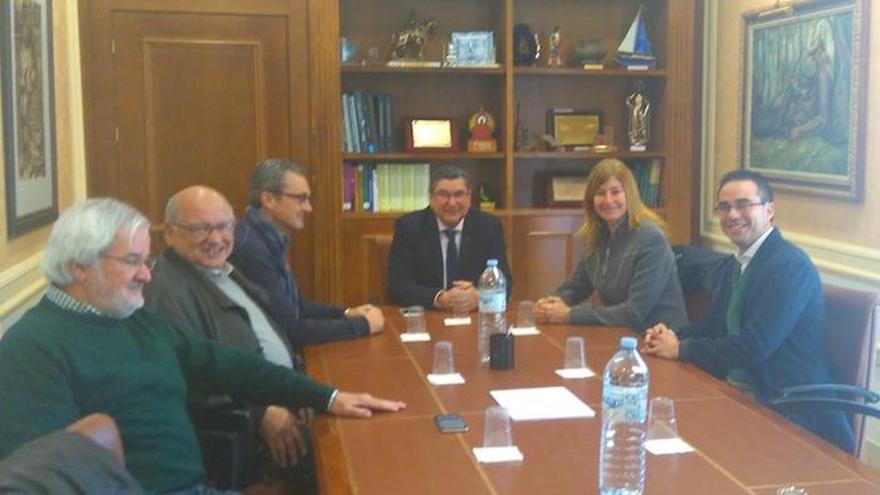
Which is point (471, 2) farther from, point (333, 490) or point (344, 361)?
point (333, 490)

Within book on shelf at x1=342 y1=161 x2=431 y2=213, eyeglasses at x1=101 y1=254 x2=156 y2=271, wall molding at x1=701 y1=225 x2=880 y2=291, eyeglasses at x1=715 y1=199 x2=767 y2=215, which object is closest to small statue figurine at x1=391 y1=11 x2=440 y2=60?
book on shelf at x1=342 y1=161 x2=431 y2=213

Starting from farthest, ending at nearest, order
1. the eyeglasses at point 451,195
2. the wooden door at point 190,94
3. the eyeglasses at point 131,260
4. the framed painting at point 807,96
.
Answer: the wooden door at point 190,94
the eyeglasses at point 451,195
the framed painting at point 807,96
the eyeglasses at point 131,260

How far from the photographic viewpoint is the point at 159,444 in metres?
2.19

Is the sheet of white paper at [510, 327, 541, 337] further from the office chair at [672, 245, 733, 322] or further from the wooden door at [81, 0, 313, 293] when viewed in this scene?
the wooden door at [81, 0, 313, 293]

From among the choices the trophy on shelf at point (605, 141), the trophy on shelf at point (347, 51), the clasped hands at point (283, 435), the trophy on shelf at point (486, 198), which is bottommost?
the clasped hands at point (283, 435)

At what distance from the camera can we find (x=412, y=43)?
4996 mm

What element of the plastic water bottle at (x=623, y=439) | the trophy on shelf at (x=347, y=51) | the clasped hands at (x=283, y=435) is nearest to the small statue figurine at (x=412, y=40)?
the trophy on shelf at (x=347, y=51)

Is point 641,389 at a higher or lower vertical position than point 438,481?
higher

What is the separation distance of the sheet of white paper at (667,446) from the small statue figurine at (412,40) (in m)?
3.35

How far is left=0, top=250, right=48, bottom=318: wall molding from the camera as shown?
308 cm

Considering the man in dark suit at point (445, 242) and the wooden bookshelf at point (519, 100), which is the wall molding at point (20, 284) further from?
the wooden bookshelf at point (519, 100)

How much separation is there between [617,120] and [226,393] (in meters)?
3.40

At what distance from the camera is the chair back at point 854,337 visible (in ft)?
8.99

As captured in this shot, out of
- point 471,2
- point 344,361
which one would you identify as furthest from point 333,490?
point 471,2
